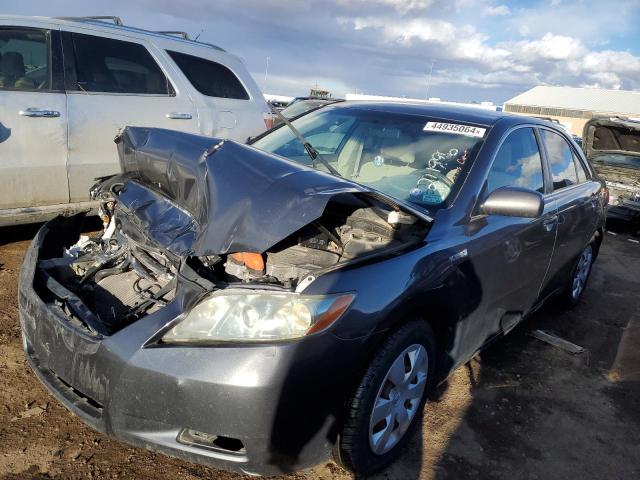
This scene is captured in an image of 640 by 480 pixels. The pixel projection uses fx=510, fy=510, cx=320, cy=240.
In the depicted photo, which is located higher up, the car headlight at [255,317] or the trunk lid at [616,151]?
the trunk lid at [616,151]

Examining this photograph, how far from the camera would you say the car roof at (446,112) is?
10.6ft

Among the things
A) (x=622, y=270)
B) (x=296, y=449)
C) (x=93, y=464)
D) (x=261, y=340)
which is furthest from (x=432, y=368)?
(x=622, y=270)

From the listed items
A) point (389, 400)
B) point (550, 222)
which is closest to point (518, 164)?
point (550, 222)

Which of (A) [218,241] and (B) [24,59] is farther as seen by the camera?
(B) [24,59]

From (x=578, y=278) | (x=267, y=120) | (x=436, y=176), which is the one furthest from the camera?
(x=267, y=120)

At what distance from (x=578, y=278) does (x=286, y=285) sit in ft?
12.4

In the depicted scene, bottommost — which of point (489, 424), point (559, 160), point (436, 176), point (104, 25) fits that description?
point (489, 424)

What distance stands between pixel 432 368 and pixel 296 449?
0.91 meters

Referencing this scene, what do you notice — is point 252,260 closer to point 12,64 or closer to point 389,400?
point 389,400

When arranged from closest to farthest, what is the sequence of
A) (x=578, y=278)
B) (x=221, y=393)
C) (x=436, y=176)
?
(x=221, y=393) → (x=436, y=176) → (x=578, y=278)

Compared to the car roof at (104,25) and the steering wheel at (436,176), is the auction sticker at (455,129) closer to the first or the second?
the steering wheel at (436,176)

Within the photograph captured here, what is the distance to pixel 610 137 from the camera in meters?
10.0

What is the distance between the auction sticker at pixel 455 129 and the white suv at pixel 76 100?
3006 millimetres

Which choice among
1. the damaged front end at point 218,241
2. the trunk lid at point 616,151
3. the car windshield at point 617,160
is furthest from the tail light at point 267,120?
the car windshield at point 617,160
